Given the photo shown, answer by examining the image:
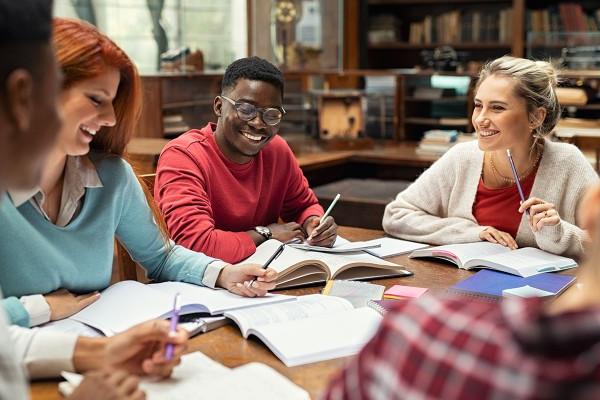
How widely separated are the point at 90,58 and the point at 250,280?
0.60 m

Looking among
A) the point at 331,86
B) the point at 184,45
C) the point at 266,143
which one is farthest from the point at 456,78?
the point at 266,143

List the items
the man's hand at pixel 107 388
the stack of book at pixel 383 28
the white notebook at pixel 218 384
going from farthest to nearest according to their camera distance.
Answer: the stack of book at pixel 383 28, the white notebook at pixel 218 384, the man's hand at pixel 107 388

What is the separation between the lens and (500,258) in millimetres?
2297

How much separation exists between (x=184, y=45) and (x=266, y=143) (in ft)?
9.05

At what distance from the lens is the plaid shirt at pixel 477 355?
71 cm

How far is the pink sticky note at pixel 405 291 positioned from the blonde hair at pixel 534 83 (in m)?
0.88

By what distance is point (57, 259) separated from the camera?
68.6 inches

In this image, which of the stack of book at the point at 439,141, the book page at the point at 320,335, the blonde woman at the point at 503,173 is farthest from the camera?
the stack of book at the point at 439,141

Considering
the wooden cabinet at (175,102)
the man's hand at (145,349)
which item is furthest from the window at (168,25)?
the man's hand at (145,349)

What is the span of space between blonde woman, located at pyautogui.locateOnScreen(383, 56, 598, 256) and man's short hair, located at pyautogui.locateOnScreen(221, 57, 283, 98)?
595 mm

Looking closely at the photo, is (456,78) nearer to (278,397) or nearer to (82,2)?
(82,2)

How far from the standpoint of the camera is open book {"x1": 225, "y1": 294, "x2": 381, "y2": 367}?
1.57m

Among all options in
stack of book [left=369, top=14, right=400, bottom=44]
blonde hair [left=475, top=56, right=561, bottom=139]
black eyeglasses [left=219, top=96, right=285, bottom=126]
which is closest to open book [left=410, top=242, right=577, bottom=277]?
blonde hair [left=475, top=56, right=561, bottom=139]

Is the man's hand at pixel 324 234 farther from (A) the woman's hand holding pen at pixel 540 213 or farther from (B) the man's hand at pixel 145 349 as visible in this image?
(B) the man's hand at pixel 145 349
